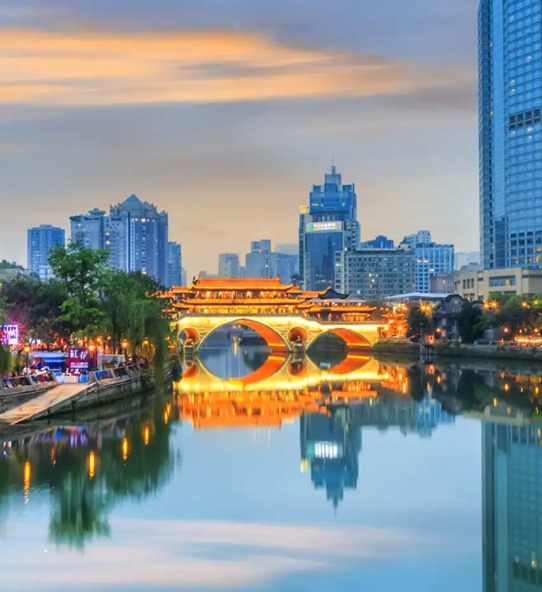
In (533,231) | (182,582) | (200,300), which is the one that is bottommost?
(182,582)

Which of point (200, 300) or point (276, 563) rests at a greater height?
point (200, 300)

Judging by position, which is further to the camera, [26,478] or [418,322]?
[418,322]

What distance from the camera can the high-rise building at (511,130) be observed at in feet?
286

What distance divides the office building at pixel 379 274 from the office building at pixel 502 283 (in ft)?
184

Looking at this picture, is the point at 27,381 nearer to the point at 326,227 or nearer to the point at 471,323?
the point at 471,323

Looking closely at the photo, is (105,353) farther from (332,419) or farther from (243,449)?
(243,449)

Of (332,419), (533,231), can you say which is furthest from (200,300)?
(332,419)

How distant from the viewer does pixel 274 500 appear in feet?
61.1

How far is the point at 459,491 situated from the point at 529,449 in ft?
Answer: 21.3

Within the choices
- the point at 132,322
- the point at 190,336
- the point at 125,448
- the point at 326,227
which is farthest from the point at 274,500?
the point at 326,227

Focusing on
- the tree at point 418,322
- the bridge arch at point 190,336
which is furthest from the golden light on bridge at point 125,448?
the tree at point 418,322

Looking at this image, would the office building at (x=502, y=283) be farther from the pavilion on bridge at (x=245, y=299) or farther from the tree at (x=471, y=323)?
the pavilion on bridge at (x=245, y=299)

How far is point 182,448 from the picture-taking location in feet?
82.3

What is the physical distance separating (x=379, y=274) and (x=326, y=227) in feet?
94.4
